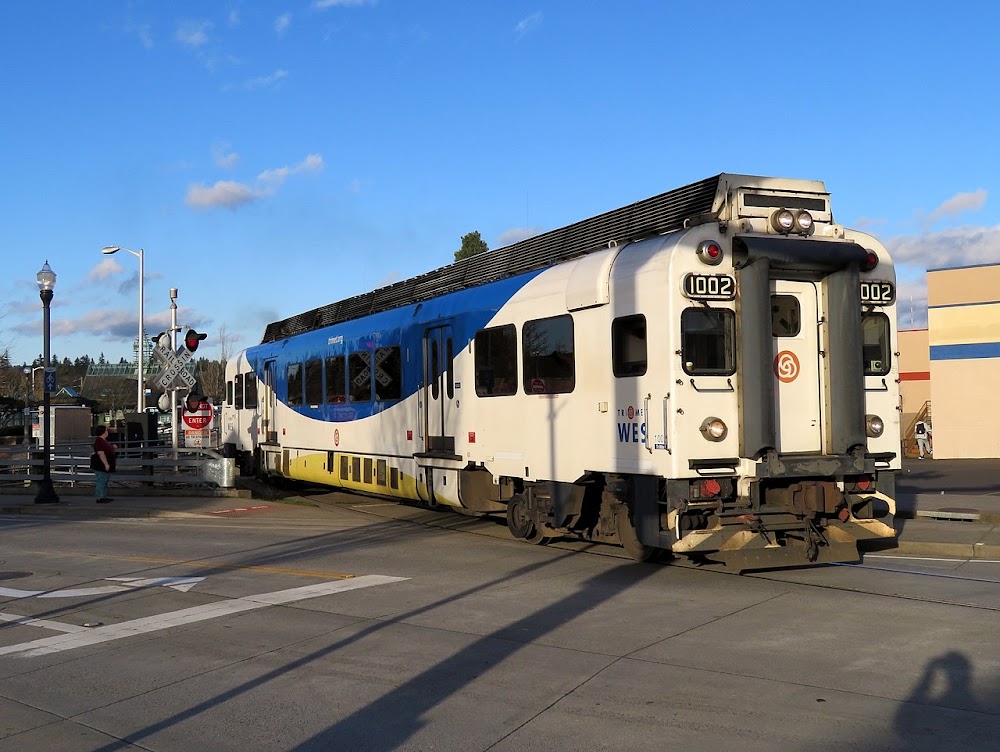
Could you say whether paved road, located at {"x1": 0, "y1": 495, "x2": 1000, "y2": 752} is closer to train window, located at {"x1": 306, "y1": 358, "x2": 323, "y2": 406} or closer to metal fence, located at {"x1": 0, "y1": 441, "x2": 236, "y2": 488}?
train window, located at {"x1": 306, "y1": 358, "x2": 323, "y2": 406}

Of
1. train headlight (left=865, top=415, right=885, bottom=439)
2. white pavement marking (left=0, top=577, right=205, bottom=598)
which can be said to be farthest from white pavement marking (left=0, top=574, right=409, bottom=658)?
train headlight (left=865, top=415, right=885, bottom=439)

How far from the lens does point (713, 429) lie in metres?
10.3

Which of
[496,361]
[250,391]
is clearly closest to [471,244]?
[250,391]

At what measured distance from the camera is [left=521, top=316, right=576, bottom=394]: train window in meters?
12.0

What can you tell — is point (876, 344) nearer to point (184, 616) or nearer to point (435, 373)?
point (435, 373)

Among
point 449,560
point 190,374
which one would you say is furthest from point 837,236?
point 190,374

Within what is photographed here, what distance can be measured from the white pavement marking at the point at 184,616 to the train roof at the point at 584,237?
4.74 metres

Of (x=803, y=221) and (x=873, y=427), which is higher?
(x=803, y=221)

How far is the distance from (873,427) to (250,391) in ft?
57.2

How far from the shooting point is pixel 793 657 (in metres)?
7.40

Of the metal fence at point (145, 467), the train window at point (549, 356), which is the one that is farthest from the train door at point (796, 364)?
the metal fence at point (145, 467)

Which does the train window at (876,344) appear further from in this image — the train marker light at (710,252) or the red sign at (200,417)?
the red sign at (200,417)

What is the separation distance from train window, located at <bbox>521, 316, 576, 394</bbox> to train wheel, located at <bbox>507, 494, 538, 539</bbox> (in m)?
1.64

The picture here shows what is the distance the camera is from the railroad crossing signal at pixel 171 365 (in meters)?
23.9
